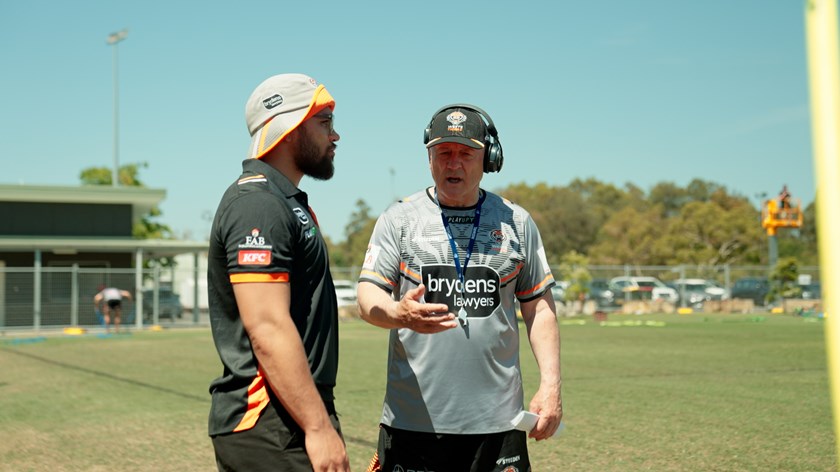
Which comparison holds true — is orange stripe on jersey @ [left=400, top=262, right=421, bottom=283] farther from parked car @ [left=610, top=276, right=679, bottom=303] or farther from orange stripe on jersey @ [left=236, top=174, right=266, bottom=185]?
parked car @ [left=610, top=276, right=679, bottom=303]

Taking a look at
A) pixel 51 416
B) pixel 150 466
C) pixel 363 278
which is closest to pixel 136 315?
pixel 51 416

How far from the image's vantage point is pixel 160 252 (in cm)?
4194

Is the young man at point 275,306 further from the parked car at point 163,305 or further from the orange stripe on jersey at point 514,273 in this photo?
the parked car at point 163,305

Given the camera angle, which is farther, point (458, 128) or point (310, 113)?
point (458, 128)

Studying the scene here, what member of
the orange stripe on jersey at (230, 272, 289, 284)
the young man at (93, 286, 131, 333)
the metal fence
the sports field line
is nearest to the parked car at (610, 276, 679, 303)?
the metal fence

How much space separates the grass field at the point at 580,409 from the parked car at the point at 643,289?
2654 cm

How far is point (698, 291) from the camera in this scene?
47.4 meters

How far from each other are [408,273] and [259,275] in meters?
1.15

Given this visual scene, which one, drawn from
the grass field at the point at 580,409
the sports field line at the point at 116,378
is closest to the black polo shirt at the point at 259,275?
the grass field at the point at 580,409

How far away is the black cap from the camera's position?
3830 mm

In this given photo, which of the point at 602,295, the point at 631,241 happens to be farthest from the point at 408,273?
the point at 631,241

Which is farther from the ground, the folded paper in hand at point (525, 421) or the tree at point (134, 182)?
the tree at point (134, 182)

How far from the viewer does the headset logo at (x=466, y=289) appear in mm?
3701

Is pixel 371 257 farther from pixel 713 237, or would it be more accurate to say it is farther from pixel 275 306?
pixel 713 237
